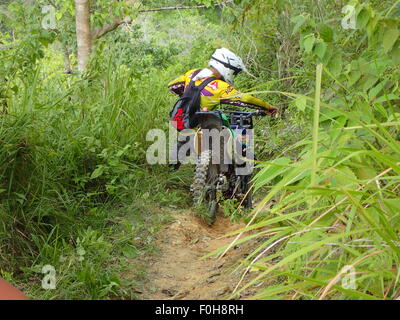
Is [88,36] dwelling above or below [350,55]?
above

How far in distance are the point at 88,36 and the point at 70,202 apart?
335cm

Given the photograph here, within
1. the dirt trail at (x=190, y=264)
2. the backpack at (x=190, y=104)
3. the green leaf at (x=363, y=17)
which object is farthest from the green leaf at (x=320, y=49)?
the backpack at (x=190, y=104)

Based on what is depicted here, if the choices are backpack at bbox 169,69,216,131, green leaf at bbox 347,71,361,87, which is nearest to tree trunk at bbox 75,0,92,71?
backpack at bbox 169,69,216,131

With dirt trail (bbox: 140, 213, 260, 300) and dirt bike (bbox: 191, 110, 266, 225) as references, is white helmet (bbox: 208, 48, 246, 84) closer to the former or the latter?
dirt bike (bbox: 191, 110, 266, 225)

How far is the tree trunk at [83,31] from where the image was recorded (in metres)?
7.90

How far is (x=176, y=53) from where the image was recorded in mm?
14852

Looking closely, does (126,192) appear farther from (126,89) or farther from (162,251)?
(126,89)

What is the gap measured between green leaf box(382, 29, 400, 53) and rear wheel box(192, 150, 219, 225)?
140 inches

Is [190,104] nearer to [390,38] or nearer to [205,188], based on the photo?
[205,188]

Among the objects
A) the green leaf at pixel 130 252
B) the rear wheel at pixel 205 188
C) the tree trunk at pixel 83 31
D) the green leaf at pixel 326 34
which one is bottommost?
the green leaf at pixel 130 252

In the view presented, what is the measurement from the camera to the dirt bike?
651 centimetres

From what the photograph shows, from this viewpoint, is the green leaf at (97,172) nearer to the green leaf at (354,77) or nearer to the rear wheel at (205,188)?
the rear wheel at (205,188)
